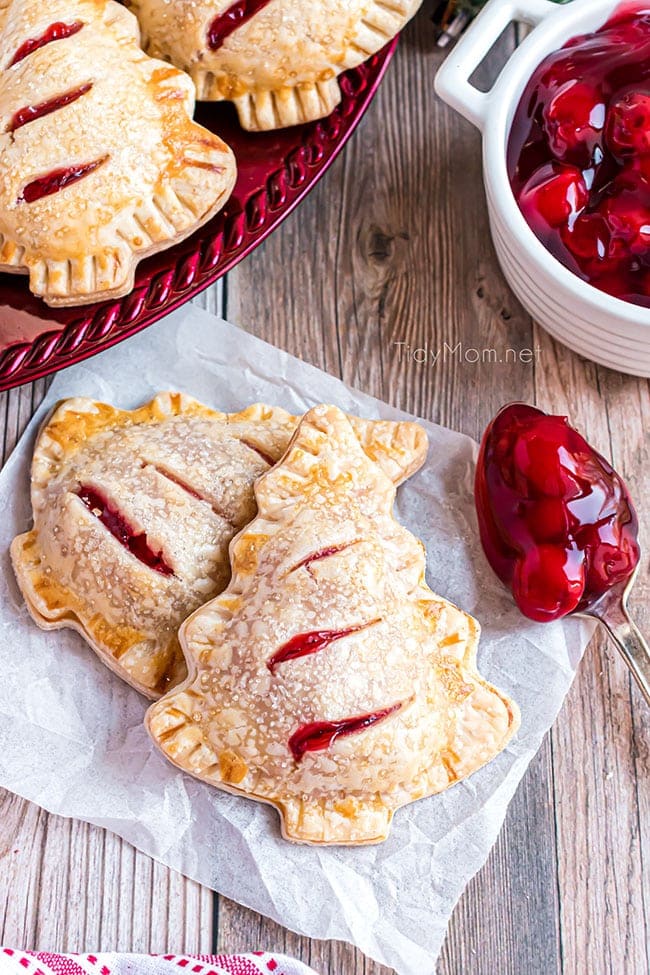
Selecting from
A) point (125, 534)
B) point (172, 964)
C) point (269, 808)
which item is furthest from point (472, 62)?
point (172, 964)

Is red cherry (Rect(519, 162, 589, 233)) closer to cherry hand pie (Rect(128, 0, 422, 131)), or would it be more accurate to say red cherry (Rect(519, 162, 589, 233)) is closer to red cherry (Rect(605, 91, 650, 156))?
red cherry (Rect(605, 91, 650, 156))

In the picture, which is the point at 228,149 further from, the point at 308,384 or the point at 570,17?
the point at 570,17

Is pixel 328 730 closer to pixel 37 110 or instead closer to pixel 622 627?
pixel 622 627

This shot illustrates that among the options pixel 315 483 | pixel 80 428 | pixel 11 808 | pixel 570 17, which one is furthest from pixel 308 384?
pixel 11 808

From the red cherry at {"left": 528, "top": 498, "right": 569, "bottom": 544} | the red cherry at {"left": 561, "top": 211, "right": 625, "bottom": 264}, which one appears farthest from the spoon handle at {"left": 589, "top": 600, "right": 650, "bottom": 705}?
the red cherry at {"left": 561, "top": 211, "right": 625, "bottom": 264}

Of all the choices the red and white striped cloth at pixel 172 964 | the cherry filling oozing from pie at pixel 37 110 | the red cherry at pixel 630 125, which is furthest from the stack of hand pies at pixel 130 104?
the red and white striped cloth at pixel 172 964
